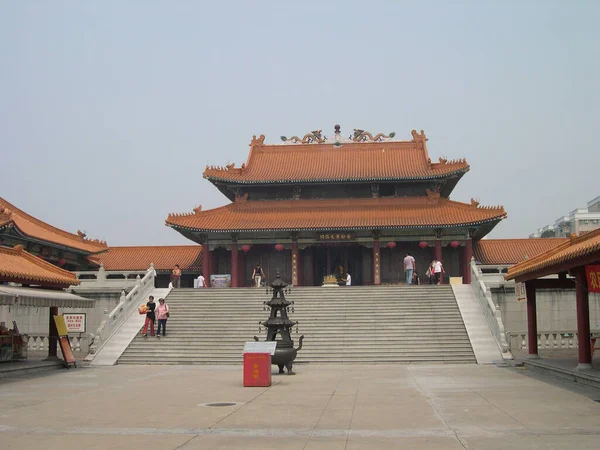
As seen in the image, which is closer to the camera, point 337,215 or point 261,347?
point 261,347

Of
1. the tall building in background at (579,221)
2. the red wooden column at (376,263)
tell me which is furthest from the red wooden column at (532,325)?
the tall building in background at (579,221)

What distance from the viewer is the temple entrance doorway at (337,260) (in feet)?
120

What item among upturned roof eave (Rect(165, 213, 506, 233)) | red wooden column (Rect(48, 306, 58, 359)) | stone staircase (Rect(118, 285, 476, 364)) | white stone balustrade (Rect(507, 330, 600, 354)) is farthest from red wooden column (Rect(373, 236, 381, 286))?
red wooden column (Rect(48, 306, 58, 359))

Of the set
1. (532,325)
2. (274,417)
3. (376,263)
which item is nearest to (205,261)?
(376,263)

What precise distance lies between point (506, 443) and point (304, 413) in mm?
3493

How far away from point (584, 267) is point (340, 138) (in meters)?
26.4

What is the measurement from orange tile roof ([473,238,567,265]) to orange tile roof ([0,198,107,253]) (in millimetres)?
19769

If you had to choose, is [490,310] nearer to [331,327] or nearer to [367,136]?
[331,327]

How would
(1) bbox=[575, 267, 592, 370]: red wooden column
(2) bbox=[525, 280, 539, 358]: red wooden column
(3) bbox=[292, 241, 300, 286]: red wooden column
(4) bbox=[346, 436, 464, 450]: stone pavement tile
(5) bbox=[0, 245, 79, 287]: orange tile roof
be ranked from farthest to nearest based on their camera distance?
(3) bbox=[292, 241, 300, 286]: red wooden column < (2) bbox=[525, 280, 539, 358]: red wooden column < (5) bbox=[0, 245, 79, 287]: orange tile roof < (1) bbox=[575, 267, 592, 370]: red wooden column < (4) bbox=[346, 436, 464, 450]: stone pavement tile

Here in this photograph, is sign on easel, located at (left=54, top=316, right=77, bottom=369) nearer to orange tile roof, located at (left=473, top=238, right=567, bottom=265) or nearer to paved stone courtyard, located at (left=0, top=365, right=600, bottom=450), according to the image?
paved stone courtyard, located at (left=0, top=365, right=600, bottom=450)

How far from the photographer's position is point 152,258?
38594 mm

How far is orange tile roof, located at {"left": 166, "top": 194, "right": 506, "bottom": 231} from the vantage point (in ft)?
112

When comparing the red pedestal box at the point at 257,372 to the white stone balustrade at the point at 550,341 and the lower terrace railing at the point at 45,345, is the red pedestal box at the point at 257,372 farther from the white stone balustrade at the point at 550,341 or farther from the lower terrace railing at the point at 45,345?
the white stone balustrade at the point at 550,341

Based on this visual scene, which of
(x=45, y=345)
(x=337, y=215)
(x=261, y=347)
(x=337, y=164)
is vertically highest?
(x=337, y=164)
